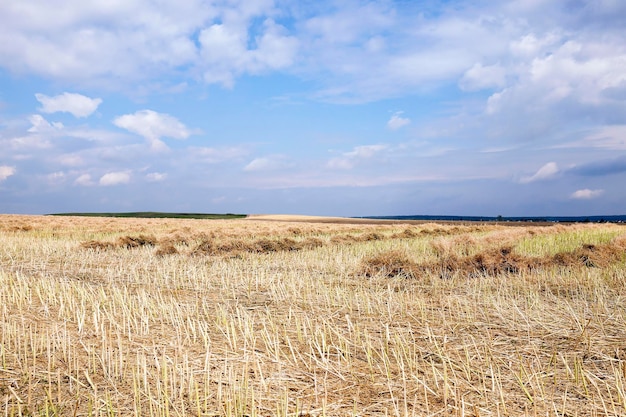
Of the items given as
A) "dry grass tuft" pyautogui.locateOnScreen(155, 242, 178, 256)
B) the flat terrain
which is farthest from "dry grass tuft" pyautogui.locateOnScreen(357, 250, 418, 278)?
"dry grass tuft" pyautogui.locateOnScreen(155, 242, 178, 256)

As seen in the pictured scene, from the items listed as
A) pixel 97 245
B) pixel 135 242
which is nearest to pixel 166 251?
pixel 97 245

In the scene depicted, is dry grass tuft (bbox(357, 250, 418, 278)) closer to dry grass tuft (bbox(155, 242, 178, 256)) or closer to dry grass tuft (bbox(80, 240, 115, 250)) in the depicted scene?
dry grass tuft (bbox(155, 242, 178, 256))

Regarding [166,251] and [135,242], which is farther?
[135,242]

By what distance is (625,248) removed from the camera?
1376cm

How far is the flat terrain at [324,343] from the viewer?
4.01 m

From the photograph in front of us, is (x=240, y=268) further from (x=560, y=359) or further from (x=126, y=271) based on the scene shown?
(x=560, y=359)

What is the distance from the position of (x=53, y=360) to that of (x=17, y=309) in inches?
124

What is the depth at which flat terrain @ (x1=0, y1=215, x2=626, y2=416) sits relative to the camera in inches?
158

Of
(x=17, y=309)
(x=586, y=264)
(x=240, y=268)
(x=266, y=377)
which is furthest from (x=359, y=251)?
(x=266, y=377)

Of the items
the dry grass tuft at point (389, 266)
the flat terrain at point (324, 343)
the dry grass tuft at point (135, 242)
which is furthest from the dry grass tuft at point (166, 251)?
the dry grass tuft at point (389, 266)

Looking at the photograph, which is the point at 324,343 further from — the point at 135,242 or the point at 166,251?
the point at 135,242

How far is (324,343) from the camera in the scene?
5.26m

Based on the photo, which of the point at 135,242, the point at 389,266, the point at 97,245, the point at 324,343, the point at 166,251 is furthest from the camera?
the point at 135,242

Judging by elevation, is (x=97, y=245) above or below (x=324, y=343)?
above
